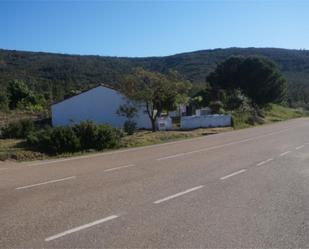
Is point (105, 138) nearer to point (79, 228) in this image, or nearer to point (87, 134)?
point (87, 134)

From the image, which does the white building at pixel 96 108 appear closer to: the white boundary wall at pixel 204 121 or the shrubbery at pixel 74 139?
the white boundary wall at pixel 204 121

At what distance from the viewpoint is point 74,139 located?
64.7ft

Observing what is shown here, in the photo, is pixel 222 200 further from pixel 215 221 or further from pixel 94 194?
pixel 94 194

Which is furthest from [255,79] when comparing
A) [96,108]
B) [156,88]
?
[156,88]

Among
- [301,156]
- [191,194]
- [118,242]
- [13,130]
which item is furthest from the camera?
[13,130]

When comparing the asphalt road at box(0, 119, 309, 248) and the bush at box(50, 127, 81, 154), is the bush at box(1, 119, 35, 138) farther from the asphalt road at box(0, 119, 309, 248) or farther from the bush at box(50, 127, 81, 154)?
the asphalt road at box(0, 119, 309, 248)

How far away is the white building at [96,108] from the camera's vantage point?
42.8m

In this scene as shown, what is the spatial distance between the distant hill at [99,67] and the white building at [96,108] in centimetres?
A: 3503

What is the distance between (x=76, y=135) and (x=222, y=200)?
1305cm

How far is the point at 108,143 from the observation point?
21297 millimetres

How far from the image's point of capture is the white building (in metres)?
42.8

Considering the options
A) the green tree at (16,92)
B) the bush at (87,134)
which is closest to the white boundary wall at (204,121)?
the bush at (87,134)

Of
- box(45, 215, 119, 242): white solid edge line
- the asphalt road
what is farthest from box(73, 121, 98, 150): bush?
box(45, 215, 119, 242): white solid edge line

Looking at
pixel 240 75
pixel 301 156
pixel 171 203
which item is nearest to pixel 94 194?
pixel 171 203
